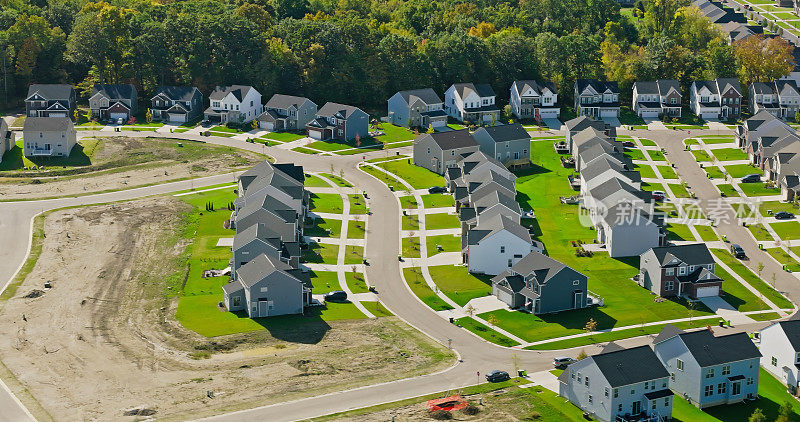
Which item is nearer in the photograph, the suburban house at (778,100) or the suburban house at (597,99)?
the suburban house at (597,99)

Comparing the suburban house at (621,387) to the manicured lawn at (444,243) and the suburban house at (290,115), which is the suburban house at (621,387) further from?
the suburban house at (290,115)

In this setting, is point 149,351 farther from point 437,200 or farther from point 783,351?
point 783,351

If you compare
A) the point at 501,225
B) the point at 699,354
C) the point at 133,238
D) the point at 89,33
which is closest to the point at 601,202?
the point at 501,225

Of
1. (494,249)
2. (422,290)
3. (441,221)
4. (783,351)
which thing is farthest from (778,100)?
(783,351)

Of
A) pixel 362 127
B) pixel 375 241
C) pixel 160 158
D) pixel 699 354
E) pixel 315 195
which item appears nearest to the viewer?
pixel 699 354

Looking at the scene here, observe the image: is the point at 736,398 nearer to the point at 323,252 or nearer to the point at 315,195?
the point at 323,252

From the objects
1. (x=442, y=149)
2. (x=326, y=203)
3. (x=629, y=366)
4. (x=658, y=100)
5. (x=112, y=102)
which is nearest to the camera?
(x=629, y=366)

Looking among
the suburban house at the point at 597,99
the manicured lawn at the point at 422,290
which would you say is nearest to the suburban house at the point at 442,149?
the suburban house at the point at 597,99
